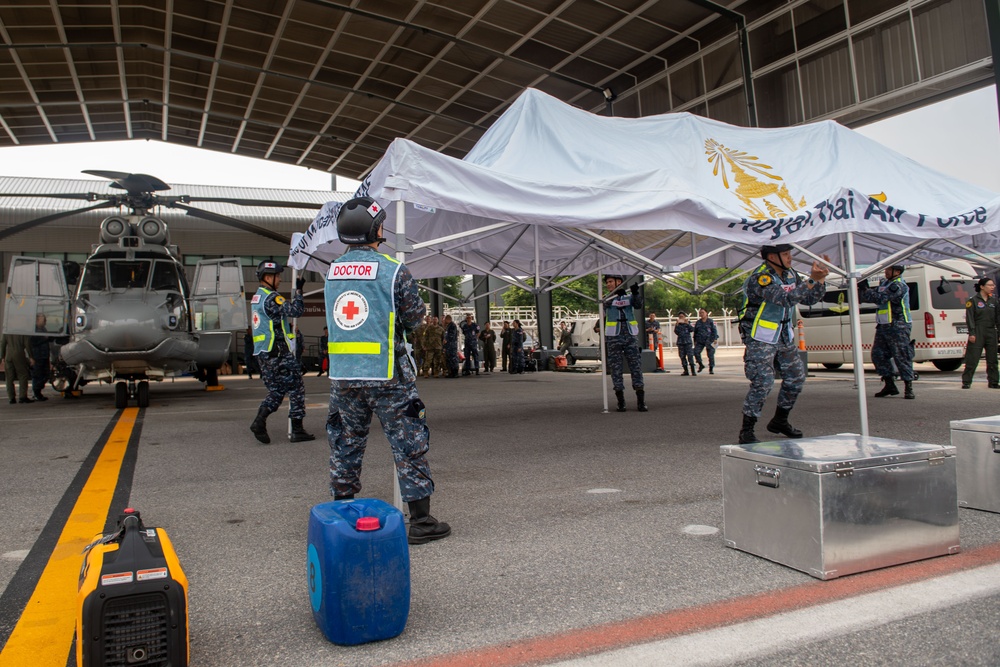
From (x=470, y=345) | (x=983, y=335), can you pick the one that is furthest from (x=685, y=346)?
(x=983, y=335)

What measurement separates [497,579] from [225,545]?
1716mm

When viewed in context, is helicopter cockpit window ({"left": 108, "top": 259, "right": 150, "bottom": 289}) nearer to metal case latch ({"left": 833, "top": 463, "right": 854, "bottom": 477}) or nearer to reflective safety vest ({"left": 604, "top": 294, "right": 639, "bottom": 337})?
reflective safety vest ({"left": 604, "top": 294, "right": 639, "bottom": 337})

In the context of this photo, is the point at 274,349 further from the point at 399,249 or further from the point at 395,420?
the point at 395,420

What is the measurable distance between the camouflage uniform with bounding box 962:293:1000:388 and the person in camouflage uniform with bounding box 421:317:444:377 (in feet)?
50.1

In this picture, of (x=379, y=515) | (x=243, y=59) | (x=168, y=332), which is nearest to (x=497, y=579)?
(x=379, y=515)

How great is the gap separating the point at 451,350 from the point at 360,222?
19.3 m

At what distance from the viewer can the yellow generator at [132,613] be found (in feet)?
7.48

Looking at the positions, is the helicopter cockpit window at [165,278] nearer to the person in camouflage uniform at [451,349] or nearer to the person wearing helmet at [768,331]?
the person wearing helmet at [768,331]

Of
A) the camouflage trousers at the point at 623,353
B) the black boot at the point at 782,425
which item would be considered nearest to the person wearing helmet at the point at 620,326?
the camouflage trousers at the point at 623,353

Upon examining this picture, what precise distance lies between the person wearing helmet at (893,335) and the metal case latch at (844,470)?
343 inches

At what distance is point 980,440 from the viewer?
434 cm

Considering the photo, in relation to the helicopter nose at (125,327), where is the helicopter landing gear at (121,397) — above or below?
below

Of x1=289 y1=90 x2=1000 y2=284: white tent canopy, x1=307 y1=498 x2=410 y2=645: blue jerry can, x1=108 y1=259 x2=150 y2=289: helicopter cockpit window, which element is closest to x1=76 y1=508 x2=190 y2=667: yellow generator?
x1=307 y1=498 x2=410 y2=645: blue jerry can

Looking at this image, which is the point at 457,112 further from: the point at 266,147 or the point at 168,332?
the point at 168,332
